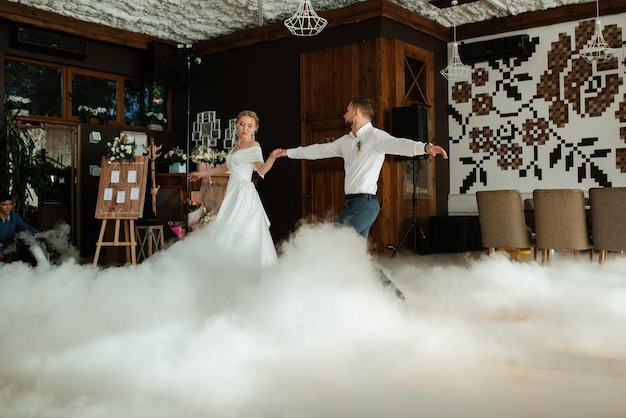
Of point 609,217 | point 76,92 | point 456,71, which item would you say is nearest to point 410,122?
point 456,71

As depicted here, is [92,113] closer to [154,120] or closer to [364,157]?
[154,120]

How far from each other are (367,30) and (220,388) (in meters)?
6.42

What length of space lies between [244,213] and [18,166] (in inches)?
153

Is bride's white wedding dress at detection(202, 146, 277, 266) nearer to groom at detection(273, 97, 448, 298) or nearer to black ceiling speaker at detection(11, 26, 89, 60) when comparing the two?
groom at detection(273, 97, 448, 298)

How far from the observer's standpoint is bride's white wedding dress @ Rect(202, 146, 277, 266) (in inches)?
191

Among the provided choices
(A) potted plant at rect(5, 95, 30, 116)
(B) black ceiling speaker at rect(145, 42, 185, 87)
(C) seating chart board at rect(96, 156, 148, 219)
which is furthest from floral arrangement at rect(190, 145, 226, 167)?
(A) potted plant at rect(5, 95, 30, 116)

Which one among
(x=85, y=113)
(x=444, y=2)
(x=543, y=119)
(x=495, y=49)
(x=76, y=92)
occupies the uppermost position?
(x=444, y=2)

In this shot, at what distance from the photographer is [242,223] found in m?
4.95

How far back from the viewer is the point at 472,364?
9.44 feet

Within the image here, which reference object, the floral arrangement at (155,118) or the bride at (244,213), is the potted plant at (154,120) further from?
the bride at (244,213)

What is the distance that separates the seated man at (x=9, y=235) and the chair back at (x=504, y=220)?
466 cm

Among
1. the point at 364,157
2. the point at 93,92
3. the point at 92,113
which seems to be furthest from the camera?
the point at 93,92

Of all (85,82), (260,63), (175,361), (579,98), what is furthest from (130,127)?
(175,361)

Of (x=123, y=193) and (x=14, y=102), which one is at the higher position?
(x=14, y=102)
